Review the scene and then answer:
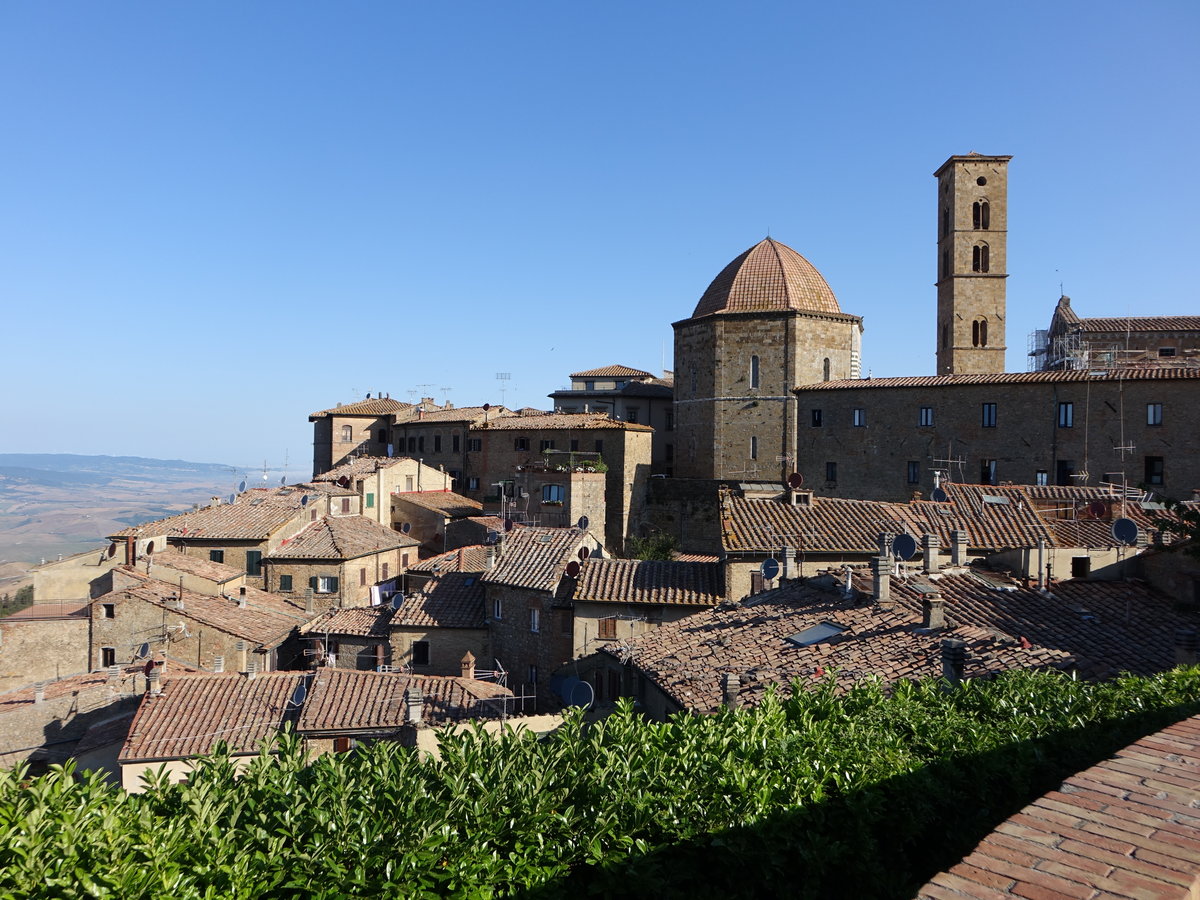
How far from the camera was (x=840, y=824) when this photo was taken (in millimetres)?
6461

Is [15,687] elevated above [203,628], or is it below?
below

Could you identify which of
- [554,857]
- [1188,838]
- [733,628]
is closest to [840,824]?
[554,857]

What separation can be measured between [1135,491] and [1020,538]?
39.3 ft

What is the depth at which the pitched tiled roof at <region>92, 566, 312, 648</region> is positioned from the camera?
2980cm

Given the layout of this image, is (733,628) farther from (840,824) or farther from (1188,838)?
(1188,838)

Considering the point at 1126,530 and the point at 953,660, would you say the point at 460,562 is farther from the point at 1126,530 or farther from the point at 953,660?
the point at 953,660

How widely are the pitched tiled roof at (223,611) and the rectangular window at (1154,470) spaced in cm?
3403

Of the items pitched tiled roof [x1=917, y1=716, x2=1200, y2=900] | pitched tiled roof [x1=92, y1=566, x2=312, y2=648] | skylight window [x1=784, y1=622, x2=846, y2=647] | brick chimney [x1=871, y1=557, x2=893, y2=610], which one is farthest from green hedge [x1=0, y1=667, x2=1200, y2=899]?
pitched tiled roof [x1=92, y1=566, x2=312, y2=648]

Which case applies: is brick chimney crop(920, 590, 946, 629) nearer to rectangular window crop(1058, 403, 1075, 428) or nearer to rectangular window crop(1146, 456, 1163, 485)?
rectangular window crop(1058, 403, 1075, 428)

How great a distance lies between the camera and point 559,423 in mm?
49406

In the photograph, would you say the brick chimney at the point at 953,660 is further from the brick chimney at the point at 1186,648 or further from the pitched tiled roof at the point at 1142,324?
the pitched tiled roof at the point at 1142,324

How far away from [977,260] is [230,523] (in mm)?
40805

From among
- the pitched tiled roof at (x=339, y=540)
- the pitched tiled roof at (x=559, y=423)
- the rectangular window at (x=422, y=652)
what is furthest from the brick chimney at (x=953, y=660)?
the pitched tiled roof at (x=559, y=423)

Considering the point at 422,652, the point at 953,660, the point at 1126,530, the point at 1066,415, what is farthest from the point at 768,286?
the point at 953,660
